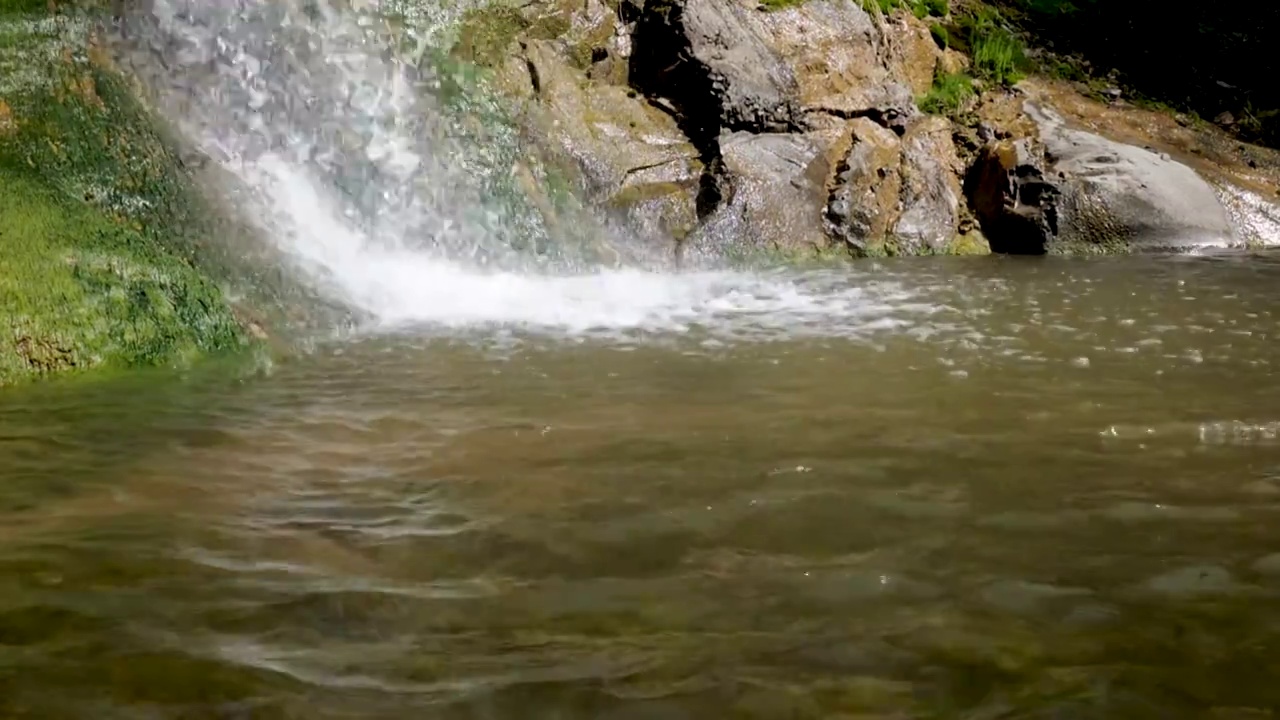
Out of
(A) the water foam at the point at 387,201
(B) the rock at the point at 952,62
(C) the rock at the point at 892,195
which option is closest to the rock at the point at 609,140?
(A) the water foam at the point at 387,201

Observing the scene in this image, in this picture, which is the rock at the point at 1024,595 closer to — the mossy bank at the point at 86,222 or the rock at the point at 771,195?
the mossy bank at the point at 86,222

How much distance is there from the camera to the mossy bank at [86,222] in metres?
4.50

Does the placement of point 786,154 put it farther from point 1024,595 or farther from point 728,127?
point 1024,595

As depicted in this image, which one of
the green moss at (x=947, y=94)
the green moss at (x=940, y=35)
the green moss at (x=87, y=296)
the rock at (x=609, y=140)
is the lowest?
the green moss at (x=87, y=296)

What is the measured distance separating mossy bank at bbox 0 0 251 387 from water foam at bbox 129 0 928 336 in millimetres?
659

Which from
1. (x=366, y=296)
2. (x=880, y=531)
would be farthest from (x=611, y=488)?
(x=366, y=296)

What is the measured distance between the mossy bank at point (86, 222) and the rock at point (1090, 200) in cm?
704

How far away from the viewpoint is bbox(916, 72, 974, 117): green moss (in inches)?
417

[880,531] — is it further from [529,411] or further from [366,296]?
[366,296]

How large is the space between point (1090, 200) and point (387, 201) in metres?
6.18

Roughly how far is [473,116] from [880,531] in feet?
20.9

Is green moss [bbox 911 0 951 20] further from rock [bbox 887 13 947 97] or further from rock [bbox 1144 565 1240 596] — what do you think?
rock [bbox 1144 565 1240 596]

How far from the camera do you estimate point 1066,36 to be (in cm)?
1263

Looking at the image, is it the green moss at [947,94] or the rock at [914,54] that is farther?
the rock at [914,54]
